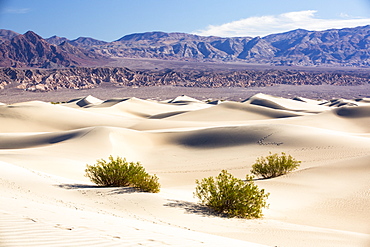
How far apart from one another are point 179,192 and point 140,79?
11843 cm

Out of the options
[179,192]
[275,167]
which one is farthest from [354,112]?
[179,192]

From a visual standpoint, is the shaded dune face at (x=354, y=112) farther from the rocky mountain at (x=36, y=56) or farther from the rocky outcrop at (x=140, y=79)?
the rocky mountain at (x=36, y=56)

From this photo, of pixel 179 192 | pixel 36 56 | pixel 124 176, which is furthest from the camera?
pixel 36 56

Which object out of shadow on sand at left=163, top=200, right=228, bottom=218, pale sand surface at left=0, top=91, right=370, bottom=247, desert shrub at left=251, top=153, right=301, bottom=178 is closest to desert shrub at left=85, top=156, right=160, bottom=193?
pale sand surface at left=0, top=91, right=370, bottom=247

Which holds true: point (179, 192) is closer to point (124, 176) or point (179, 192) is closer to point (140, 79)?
point (124, 176)

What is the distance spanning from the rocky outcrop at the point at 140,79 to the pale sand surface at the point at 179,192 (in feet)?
280

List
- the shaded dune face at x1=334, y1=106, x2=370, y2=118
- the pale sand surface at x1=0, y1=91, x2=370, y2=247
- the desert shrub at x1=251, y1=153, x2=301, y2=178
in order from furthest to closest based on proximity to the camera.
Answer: the shaded dune face at x1=334, y1=106, x2=370, y2=118
the desert shrub at x1=251, y1=153, x2=301, y2=178
the pale sand surface at x1=0, y1=91, x2=370, y2=247

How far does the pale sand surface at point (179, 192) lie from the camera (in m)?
6.36

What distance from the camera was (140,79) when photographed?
422 ft

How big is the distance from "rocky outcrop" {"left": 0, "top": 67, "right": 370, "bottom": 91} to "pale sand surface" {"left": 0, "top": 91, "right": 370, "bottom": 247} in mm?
85322

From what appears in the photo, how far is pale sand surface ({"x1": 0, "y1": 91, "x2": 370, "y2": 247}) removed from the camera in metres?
6.36

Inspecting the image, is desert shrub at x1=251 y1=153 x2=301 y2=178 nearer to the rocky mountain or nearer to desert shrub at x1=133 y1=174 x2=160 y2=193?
desert shrub at x1=133 y1=174 x2=160 y2=193

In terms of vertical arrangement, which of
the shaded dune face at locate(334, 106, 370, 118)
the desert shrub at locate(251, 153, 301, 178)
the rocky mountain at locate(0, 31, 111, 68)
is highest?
the rocky mountain at locate(0, 31, 111, 68)

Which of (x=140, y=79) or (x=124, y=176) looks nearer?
(x=124, y=176)
